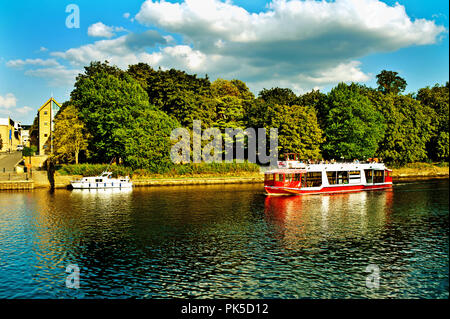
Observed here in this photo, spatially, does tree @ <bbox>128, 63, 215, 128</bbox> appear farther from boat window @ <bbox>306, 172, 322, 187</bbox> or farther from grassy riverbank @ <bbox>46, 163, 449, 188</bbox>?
boat window @ <bbox>306, 172, 322, 187</bbox>

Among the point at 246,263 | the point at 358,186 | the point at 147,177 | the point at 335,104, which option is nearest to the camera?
the point at 246,263

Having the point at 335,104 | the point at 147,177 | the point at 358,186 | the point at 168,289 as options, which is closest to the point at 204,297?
the point at 168,289

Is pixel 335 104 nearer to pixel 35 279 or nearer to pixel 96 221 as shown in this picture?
pixel 96 221

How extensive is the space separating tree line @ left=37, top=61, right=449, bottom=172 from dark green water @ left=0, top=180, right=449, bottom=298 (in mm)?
31316

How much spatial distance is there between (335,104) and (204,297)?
87.2 metres

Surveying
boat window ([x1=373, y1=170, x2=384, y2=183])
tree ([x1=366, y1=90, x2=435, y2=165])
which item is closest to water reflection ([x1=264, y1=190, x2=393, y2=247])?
boat window ([x1=373, y1=170, x2=384, y2=183])

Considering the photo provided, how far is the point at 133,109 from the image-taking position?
276 ft

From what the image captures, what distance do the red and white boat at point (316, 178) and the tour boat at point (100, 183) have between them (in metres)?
29.7

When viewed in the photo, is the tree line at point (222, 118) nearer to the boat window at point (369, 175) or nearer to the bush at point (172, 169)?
the bush at point (172, 169)

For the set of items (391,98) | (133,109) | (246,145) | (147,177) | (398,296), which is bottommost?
(398,296)

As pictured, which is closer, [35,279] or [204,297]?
[204,297]

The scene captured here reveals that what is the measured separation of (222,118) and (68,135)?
4248 centimetres

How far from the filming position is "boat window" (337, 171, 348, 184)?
68.3 meters

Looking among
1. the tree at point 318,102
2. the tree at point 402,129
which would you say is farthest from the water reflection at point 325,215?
the tree at point 402,129
